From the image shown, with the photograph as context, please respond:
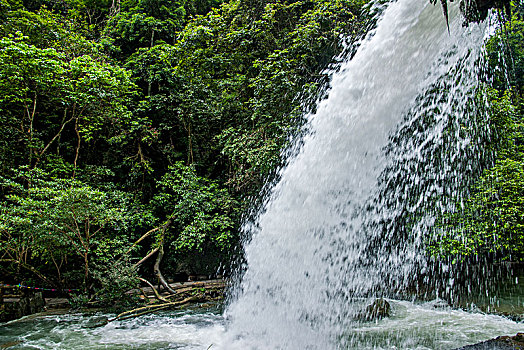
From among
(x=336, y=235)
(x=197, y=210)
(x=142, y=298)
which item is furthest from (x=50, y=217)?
(x=336, y=235)

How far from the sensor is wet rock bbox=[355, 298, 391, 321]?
6.64 m

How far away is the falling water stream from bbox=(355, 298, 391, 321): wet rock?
15cm

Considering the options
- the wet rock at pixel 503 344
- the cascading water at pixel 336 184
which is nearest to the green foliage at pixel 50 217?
the cascading water at pixel 336 184

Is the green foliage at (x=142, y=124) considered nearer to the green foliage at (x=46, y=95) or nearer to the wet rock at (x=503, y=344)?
the green foliage at (x=46, y=95)

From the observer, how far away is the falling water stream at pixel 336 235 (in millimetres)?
4676

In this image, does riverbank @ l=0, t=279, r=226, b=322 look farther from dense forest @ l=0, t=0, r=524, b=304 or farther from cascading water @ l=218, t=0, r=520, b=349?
cascading water @ l=218, t=0, r=520, b=349

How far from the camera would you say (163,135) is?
13172 millimetres

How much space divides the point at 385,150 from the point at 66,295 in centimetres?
900

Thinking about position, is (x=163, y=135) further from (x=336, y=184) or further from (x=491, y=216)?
(x=491, y=216)

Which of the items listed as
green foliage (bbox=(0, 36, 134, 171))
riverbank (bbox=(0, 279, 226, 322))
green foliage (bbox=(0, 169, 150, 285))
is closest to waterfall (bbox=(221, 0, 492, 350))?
riverbank (bbox=(0, 279, 226, 322))

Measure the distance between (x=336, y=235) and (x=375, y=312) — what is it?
2.61 meters

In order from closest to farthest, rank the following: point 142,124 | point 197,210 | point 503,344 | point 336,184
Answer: point 503,344
point 336,184
point 197,210
point 142,124

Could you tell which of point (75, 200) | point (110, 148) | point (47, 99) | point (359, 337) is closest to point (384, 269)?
point (359, 337)

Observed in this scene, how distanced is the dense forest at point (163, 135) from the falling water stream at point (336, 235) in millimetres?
2076
